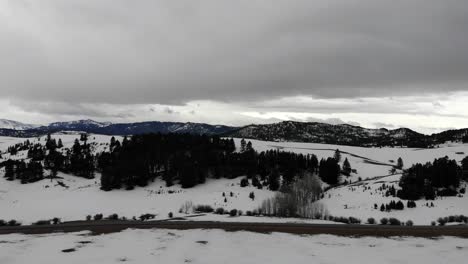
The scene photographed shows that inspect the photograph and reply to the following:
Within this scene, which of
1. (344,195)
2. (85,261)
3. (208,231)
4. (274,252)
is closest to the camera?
(85,261)

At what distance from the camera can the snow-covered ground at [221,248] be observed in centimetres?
2012

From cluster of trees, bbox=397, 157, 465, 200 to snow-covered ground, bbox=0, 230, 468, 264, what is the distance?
6482 cm

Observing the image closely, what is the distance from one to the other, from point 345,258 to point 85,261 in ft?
44.1

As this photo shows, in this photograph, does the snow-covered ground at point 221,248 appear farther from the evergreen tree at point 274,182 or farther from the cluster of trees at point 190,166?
the cluster of trees at point 190,166

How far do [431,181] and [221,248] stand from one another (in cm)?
8644

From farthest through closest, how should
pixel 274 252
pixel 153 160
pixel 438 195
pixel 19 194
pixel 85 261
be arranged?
pixel 153 160 → pixel 19 194 → pixel 438 195 → pixel 274 252 → pixel 85 261

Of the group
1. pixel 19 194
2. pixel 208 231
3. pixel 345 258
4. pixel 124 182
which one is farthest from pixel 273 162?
pixel 345 258

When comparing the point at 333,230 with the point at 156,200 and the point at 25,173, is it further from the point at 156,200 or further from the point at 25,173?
the point at 25,173

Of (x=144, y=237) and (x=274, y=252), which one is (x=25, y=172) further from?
(x=274, y=252)

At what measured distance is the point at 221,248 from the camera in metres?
22.9

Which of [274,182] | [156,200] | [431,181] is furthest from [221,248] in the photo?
[431,181]

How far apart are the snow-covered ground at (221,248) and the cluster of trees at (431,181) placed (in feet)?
213

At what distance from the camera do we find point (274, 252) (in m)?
21.9

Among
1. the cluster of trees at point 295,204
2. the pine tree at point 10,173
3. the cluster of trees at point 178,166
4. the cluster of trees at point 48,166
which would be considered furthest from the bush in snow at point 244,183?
the pine tree at point 10,173
